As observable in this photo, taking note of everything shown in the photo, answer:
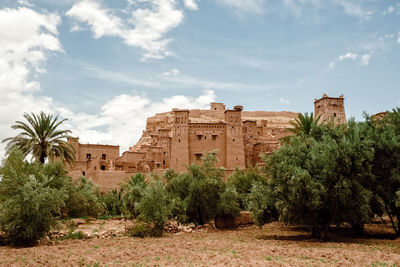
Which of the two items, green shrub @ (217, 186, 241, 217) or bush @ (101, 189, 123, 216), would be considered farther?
bush @ (101, 189, 123, 216)

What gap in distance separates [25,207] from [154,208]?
5.73 metres

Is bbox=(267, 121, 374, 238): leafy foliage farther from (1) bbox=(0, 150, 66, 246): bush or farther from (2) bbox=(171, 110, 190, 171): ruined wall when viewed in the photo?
(2) bbox=(171, 110, 190, 171): ruined wall

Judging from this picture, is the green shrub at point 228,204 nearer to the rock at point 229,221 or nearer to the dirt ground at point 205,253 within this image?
the rock at point 229,221

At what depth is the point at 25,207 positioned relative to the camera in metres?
→ 15.8

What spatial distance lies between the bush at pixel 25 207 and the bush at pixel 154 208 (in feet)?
12.9

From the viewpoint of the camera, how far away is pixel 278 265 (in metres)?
10.9

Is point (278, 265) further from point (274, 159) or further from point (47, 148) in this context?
point (47, 148)

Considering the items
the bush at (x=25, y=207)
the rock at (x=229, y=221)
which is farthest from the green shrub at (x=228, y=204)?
the bush at (x=25, y=207)

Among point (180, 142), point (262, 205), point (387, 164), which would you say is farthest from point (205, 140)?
point (387, 164)

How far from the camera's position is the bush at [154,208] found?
18.9 metres

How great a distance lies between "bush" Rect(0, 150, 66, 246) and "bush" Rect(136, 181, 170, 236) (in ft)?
12.9

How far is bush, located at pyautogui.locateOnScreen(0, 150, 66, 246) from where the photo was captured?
15.7 m

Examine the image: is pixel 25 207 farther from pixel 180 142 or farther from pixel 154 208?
pixel 180 142

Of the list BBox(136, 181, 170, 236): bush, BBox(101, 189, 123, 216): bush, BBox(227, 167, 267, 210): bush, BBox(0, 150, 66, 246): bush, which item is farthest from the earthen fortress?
BBox(0, 150, 66, 246): bush
